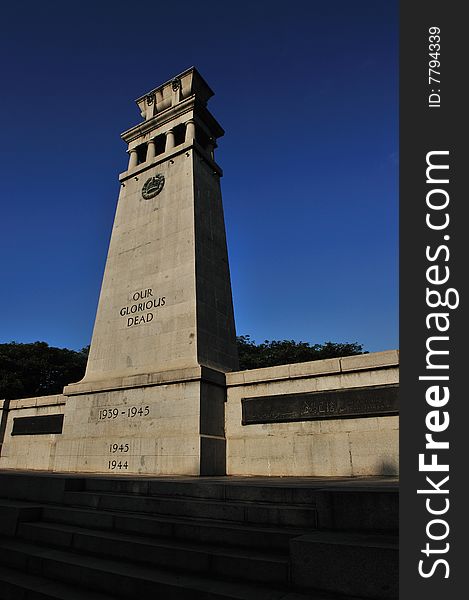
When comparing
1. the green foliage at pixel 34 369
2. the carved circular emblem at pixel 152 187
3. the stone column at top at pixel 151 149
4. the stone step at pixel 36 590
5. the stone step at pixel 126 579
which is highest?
the stone column at top at pixel 151 149

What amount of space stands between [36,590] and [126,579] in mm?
1122

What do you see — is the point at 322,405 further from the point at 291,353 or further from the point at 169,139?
the point at 291,353

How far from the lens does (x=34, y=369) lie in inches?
1393

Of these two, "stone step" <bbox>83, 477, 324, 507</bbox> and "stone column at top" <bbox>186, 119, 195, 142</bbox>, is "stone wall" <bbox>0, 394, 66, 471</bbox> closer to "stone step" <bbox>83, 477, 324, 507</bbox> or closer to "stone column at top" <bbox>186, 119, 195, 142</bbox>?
"stone step" <bbox>83, 477, 324, 507</bbox>

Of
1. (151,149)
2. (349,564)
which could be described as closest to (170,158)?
(151,149)

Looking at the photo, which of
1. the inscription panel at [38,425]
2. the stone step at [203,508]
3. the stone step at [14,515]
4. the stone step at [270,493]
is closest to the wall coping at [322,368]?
the stone step at [270,493]

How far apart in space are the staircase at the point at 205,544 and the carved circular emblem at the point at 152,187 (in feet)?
36.2

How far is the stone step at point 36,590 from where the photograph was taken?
4.29 m

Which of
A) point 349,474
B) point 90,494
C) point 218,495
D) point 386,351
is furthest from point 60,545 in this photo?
point 386,351

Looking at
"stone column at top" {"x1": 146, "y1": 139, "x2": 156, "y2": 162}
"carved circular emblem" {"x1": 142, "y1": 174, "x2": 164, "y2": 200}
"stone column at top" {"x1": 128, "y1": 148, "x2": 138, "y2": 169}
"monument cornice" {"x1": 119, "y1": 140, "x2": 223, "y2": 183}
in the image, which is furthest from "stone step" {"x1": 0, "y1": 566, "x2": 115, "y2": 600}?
"stone column at top" {"x1": 128, "y1": 148, "x2": 138, "y2": 169}

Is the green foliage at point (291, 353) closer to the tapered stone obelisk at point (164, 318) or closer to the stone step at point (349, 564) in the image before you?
the tapered stone obelisk at point (164, 318)

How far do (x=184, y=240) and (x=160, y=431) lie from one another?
20.1 ft

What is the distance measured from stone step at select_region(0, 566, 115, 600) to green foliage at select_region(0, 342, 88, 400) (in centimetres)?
3161

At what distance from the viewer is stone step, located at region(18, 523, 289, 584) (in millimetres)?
3986
